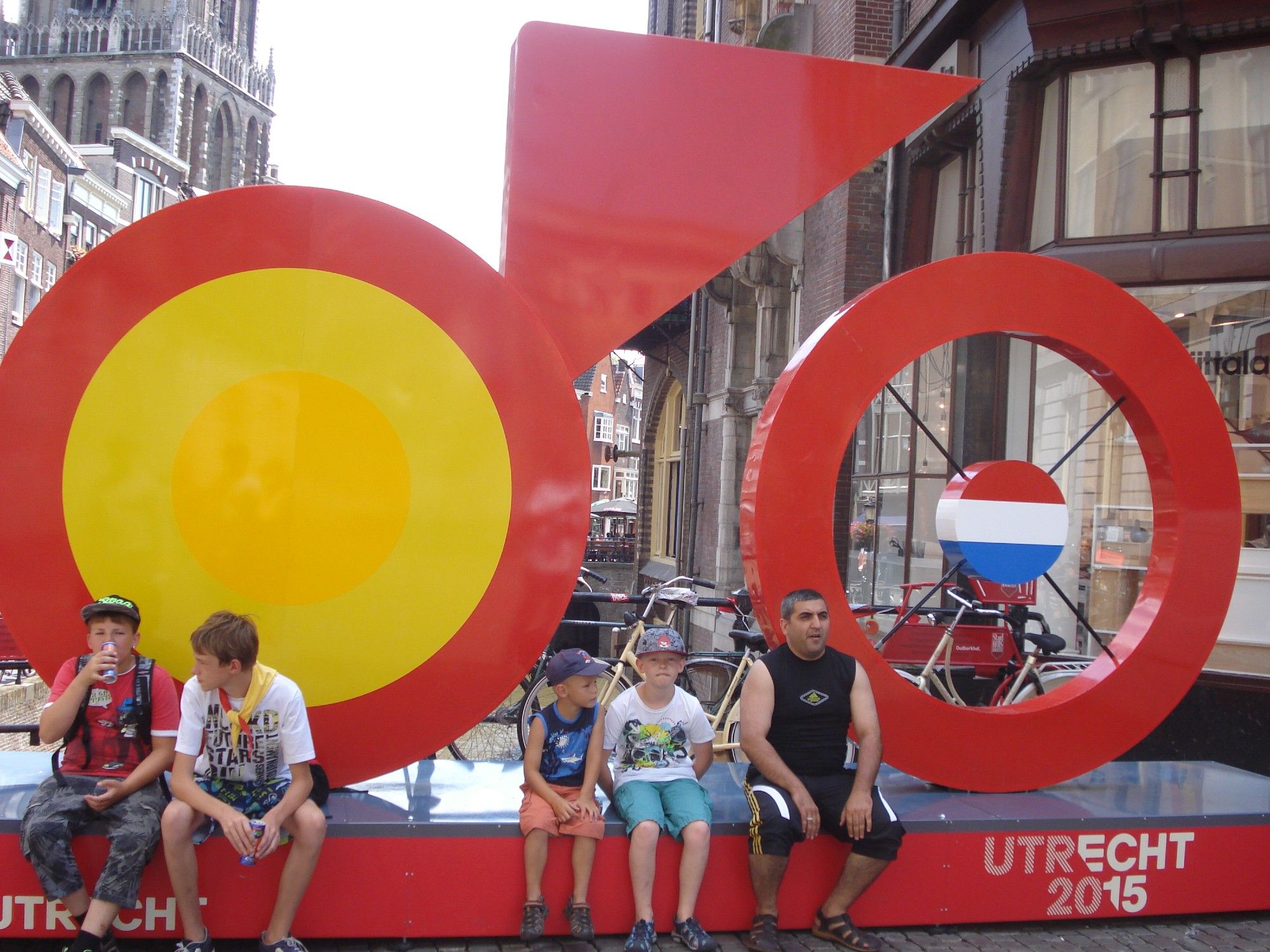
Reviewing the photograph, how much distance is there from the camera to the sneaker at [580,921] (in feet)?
12.9

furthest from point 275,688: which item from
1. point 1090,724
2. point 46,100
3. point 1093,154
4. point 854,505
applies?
point 46,100

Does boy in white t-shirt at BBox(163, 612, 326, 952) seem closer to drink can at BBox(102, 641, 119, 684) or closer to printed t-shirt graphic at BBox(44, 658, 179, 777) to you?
printed t-shirt graphic at BBox(44, 658, 179, 777)

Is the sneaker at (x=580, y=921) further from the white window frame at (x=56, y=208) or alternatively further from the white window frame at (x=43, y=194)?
the white window frame at (x=56, y=208)

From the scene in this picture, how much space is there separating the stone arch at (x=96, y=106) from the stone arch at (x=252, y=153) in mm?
10770

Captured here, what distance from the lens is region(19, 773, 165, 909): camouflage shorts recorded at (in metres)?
3.62

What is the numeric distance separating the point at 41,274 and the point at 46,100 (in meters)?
56.0

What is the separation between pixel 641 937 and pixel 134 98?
9283 centimetres

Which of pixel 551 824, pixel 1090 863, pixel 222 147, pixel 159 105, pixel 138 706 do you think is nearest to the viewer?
pixel 138 706

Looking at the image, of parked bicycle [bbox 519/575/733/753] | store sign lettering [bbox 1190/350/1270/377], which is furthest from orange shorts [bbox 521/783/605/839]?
store sign lettering [bbox 1190/350/1270/377]

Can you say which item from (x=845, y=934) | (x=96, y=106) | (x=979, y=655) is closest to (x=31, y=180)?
(x=979, y=655)

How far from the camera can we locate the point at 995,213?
7.91 metres

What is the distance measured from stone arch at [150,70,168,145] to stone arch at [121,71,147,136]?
2.64 ft

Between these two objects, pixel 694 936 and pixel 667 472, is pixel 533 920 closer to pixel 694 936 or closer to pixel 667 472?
pixel 694 936

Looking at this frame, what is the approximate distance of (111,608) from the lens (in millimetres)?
3809
